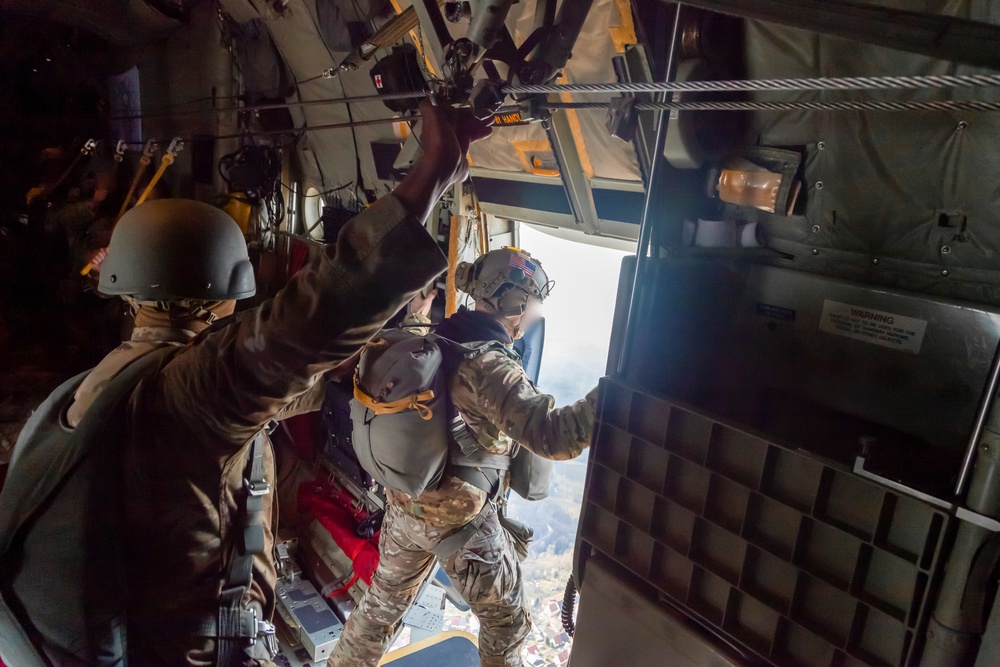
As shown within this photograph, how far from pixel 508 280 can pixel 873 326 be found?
1685 millimetres

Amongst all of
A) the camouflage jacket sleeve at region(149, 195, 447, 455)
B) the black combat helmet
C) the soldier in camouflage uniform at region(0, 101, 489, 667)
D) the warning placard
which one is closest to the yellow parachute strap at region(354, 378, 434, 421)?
the soldier in camouflage uniform at region(0, 101, 489, 667)

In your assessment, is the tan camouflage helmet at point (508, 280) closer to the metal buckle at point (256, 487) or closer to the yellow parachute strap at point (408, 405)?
the yellow parachute strap at point (408, 405)

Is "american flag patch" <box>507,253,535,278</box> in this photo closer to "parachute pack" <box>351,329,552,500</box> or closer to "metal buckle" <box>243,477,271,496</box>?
"parachute pack" <box>351,329,552,500</box>

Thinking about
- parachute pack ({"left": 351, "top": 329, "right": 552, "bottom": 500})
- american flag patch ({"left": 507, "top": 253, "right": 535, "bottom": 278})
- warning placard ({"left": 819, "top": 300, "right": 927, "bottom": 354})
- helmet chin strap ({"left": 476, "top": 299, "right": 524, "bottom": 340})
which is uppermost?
warning placard ({"left": 819, "top": 300, "right": 927, "bottom": 354})

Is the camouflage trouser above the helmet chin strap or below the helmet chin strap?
below

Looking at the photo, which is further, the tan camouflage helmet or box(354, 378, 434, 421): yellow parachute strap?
the tan camouflage helmet

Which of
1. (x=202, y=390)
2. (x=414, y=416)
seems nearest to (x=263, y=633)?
(x=202, y=390)

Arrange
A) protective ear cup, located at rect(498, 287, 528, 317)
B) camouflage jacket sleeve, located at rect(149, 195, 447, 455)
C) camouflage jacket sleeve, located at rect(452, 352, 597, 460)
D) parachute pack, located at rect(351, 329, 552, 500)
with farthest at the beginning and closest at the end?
protective ear cup, located at rect(498, 287, 528, 317), parachute pack, located at rect(351, 329, 552, 500), camouflage jacket sleeve, located at rect(452, 352, 597, 460), camouflage jacket sleeve, located at rect(149, 195, 447, 455)

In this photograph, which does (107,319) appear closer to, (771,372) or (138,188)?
(138,188)

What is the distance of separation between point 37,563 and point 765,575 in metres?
1.62

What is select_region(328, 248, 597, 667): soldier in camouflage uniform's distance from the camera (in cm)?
257

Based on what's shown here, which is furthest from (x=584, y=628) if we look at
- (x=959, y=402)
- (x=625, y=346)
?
(x=959, y=402)

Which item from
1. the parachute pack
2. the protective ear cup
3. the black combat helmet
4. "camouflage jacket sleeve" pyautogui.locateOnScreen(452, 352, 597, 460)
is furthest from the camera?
the protective ear cup

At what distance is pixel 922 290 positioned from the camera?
1264 mm
